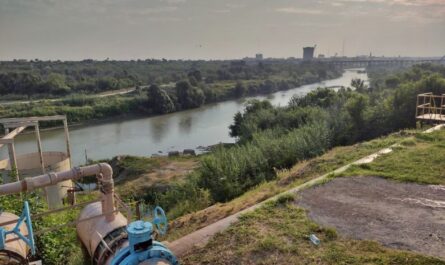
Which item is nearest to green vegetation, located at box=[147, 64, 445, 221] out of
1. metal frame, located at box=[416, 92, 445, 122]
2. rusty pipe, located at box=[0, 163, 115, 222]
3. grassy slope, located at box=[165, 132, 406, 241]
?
metal frame, located at box=[416, 92, 445, 122]

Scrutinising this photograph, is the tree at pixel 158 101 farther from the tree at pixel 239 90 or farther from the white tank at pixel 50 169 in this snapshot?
the white tank at pixel 50 169

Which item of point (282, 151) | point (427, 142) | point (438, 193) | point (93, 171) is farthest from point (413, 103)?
point (93, 171)

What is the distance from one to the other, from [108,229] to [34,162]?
1473 centimetres

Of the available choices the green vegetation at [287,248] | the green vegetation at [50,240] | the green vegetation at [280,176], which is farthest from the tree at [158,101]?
the green vegetation at [287,248]

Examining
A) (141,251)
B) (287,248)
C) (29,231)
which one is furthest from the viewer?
(287,248)

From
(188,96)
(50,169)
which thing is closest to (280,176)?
(50,169)

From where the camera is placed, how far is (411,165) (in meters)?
9.80

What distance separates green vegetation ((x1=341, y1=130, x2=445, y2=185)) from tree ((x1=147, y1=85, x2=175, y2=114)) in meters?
47.9

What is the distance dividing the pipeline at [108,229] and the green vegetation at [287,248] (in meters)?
1.17

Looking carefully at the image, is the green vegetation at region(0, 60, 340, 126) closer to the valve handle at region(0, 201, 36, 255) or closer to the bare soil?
the bare soil

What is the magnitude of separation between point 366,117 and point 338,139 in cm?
295

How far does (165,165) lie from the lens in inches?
1161

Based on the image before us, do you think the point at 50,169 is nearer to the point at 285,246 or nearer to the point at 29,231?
the point at 29,231

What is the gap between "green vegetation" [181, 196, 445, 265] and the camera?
18.0 feet
